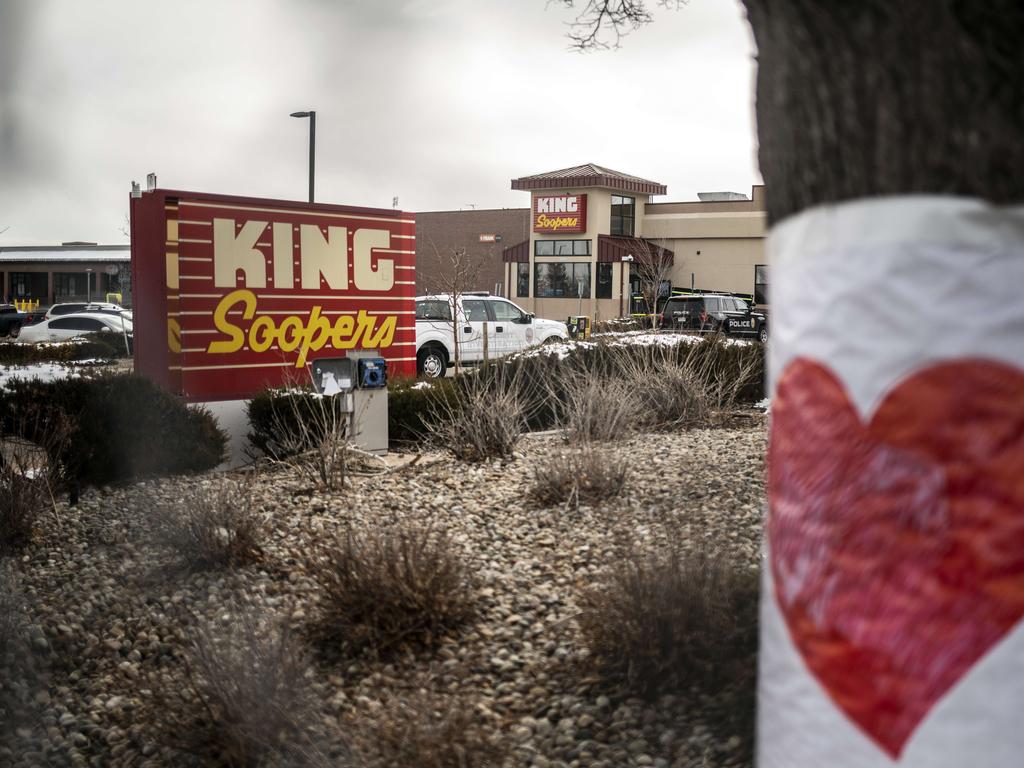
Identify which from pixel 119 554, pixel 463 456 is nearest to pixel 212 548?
pixel 119 554

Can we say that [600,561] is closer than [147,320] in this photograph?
Yes

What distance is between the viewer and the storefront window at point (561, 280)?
4541 centimetres

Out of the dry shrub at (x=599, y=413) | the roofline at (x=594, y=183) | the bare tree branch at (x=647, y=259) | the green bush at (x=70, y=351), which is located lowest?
the dry shrub at (x=599, y=413)

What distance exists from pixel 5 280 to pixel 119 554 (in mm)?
64148

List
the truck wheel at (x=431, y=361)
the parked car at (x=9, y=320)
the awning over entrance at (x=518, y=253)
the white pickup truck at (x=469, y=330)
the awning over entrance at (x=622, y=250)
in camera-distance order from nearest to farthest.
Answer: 1. the truck wheel at (x=431, y=361)
2. the white pickup truck at (x=469, y=330)
3. the parked car at (x=9, y=320)
4. the awning over entrance at (x=622, y=250)
5. the awning over entrance at (x=518, y=253)

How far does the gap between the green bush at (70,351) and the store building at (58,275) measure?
40674 mm

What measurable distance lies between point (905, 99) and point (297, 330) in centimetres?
1099

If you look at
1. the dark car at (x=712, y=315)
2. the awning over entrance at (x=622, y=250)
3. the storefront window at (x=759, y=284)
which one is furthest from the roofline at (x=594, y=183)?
the dark car at (x=712, y=315)

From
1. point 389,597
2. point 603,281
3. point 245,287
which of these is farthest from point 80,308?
point 389,597

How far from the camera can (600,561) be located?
18.2 feet

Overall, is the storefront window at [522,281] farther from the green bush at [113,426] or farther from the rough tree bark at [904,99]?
the rough tree bark at [904,99]

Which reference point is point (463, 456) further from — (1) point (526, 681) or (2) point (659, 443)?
(1) point (526, 681)

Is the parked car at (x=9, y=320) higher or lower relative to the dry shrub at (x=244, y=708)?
higher

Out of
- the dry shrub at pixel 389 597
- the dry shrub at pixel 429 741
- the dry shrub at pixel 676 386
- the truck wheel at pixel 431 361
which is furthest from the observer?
the truck wheel at pixel 431 361
